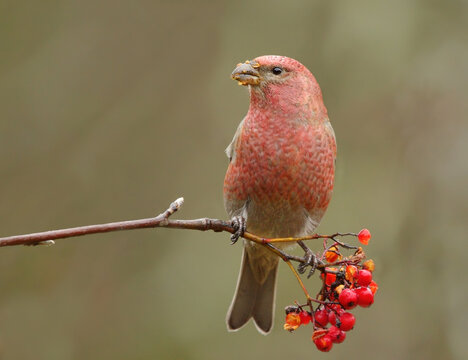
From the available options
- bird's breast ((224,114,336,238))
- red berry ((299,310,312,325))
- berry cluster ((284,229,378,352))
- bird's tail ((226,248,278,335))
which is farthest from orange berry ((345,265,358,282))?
bird's tail ((226,248,278,335))

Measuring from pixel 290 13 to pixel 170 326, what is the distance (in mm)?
2936

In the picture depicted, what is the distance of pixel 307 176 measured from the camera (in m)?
3.93

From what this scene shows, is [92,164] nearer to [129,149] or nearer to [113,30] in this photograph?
[129,149]

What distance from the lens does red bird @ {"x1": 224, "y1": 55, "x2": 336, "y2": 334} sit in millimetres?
3889

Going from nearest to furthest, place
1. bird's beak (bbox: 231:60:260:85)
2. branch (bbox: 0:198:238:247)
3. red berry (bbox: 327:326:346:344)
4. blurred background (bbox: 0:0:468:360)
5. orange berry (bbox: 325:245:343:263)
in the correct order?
branch (bbox: 0:198:238:247)
red berry (bbox: 327:326:346:344)
orange berry (bbox: 325:245:343:263)
bird's beak (bbox: 231:60:260:85)
blurred background (bbox: 0:0:468:360)

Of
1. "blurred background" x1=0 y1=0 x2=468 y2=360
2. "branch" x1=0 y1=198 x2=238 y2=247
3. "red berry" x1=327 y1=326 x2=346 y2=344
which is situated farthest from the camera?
Result: "blurred background" x1=0 y1=0 x2=468 y2=360

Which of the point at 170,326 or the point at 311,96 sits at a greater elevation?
the point at 311,96

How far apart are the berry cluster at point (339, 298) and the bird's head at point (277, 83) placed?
1047 mm

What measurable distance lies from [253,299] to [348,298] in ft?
5.66

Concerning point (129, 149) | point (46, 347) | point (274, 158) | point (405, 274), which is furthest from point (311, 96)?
point (46, 347)

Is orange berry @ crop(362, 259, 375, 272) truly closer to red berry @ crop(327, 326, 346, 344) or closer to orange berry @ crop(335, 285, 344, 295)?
orange berry @ crop(335, 285, 344, 295)

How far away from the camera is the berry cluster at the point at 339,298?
3047 millimetres

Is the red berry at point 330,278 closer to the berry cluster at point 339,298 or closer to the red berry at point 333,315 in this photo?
the berry cluster at point 339,298

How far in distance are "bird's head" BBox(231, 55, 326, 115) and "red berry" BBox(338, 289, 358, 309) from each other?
1242 millimetres
